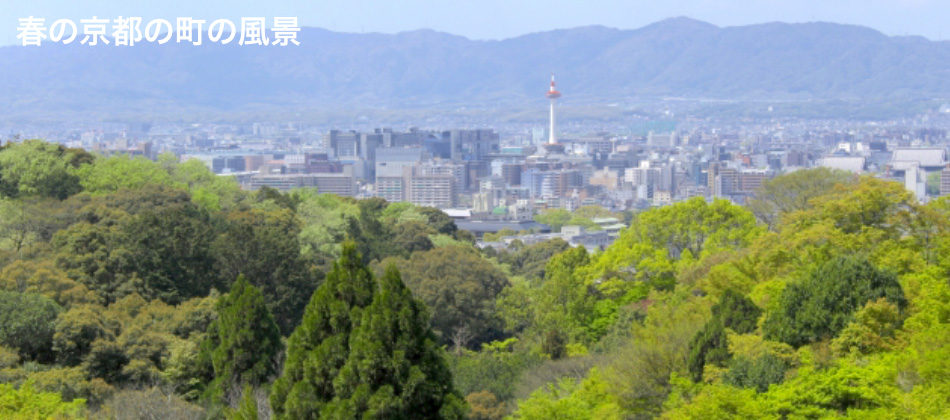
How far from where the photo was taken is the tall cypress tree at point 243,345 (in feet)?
47.3

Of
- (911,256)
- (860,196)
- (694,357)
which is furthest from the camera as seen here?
(860,196)

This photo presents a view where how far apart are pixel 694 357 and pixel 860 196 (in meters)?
4.20

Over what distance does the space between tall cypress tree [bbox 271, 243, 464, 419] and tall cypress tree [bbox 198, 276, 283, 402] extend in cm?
374

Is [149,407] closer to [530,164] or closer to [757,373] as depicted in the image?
[757,373]

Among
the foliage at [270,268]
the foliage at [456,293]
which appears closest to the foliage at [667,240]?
the foliage at [456,293]

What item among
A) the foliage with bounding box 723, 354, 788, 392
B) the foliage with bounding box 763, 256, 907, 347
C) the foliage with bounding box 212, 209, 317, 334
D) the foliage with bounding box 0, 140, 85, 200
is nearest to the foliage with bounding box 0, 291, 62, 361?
the foliage with bounding box 212, 209, 317, 334

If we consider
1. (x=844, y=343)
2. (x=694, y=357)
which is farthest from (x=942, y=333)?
(x=694, y=357)

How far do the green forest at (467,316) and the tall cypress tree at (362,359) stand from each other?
18 millimetres

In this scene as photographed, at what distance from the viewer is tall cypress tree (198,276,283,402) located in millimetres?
14414

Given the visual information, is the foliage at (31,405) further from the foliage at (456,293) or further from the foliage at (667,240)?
the foliage at (667,240)

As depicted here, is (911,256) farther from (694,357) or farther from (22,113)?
(22,113)

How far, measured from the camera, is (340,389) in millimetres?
10297

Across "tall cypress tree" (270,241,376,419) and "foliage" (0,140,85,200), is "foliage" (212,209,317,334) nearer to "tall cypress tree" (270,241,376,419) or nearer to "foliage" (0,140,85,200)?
"foliage" (0,140,85,200)

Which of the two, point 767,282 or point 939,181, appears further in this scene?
point 939,181
